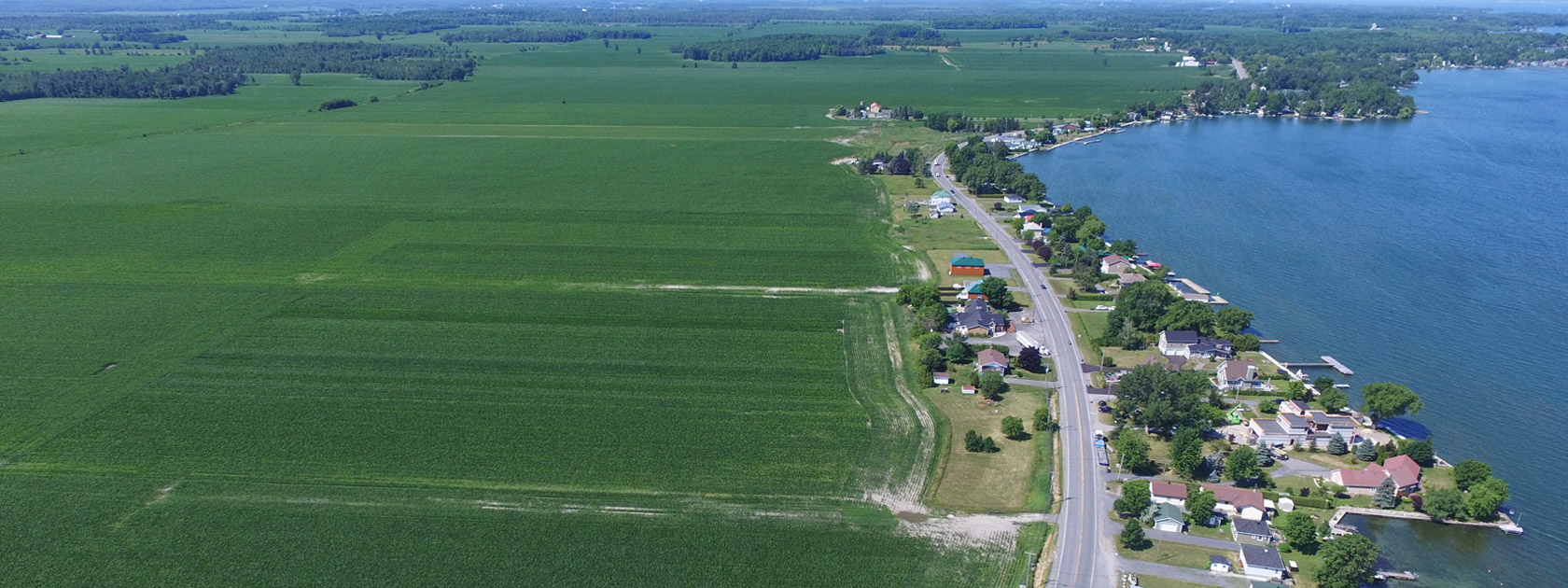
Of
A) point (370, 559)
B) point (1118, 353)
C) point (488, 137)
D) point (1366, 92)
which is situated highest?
point (1366, 92)

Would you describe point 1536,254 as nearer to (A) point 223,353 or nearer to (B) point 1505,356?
(B) point 1505,356

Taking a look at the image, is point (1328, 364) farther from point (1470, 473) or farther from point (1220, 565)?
point (1220, 565)

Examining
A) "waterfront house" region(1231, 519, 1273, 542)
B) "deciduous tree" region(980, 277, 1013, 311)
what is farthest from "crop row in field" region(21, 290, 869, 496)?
"waterfront house" region(1231, 519, 1273, 542)

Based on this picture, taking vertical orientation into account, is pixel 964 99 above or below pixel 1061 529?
above

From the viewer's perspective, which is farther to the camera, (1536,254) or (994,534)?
(1536,254)

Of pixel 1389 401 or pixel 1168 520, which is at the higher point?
pixel 1389 401

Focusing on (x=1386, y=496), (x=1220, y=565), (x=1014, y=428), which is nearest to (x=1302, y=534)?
(x=1220, y=565)

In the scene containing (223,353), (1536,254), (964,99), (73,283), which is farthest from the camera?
(964,99)

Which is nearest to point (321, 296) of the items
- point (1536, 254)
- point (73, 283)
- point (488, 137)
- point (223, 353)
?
point (223, 353)
